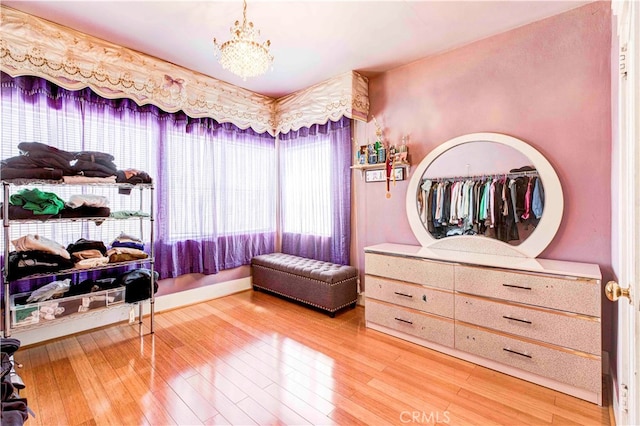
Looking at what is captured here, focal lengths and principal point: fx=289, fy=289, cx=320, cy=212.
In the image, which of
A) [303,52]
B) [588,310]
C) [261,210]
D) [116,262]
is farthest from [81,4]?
[588,310]

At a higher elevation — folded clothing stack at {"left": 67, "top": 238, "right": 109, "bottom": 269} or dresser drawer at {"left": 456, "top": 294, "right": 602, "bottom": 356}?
folded clothing stack at {"left": 67, "top": 238, "right": 109, "bottom": 269}

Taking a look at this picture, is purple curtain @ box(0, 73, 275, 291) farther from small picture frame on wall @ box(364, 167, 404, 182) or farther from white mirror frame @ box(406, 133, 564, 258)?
white mirror frame @ box(406, 133, 564, 258)

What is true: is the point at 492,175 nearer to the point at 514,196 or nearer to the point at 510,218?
the point at 514,196

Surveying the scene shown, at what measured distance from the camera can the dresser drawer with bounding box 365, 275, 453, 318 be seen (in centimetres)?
237

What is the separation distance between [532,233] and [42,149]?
392 centimetres

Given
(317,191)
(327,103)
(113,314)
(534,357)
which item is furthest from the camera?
(317,191)

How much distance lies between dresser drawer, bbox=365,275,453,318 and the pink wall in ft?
2.03

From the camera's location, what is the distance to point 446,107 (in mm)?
2826

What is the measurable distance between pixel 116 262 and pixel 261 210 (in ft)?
6.41

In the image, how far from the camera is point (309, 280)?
10.8 ft

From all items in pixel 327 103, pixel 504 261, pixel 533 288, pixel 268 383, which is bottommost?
pixel 268 383

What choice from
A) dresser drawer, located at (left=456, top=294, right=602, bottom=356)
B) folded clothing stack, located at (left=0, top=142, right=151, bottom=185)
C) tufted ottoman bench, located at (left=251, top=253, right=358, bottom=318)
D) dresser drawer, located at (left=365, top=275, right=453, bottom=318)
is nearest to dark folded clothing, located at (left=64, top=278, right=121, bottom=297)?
folded clothing stack, located at (left=0, top=142, right=151, bottom=185)

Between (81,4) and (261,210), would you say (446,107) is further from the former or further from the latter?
(81,4)

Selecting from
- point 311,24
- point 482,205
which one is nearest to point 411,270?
point 482,205
